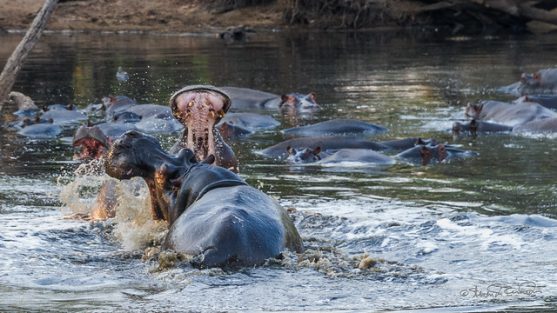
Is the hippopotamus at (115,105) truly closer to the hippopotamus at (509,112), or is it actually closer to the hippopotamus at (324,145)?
the hippopotamus at (324,145)

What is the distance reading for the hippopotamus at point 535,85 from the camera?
601 inches

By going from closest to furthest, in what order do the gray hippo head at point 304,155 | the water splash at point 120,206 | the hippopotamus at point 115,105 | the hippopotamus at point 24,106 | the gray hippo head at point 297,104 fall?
1. the water splash at point 120,206
2. the gray hippo head at point 304,155
3. the hippopotamus at point 115,105
4. the hippopotamus at point 24,106
5. the gray hippo head at point 297,104

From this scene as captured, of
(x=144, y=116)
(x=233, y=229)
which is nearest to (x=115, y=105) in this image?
(x=144, y=116)

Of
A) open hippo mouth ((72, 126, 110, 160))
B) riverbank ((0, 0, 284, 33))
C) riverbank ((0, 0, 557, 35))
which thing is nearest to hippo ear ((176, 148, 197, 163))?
open hippo mouth ((72, 126, 110, 160))

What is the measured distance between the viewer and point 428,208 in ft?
24.4

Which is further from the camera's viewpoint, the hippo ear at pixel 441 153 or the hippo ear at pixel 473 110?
the hippo ear at pixel 473 110

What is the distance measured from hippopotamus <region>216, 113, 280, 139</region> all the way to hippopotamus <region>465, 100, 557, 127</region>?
2.07 meters

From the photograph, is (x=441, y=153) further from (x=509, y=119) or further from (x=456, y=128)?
(x=509, y=119)

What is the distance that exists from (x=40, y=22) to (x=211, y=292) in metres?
3.83

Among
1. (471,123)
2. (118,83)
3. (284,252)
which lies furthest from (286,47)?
(284,252)

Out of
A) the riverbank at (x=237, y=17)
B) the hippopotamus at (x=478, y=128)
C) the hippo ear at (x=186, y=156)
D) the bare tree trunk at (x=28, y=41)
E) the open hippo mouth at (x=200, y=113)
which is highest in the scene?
the bare tree trunk at (x=28, y=41)
